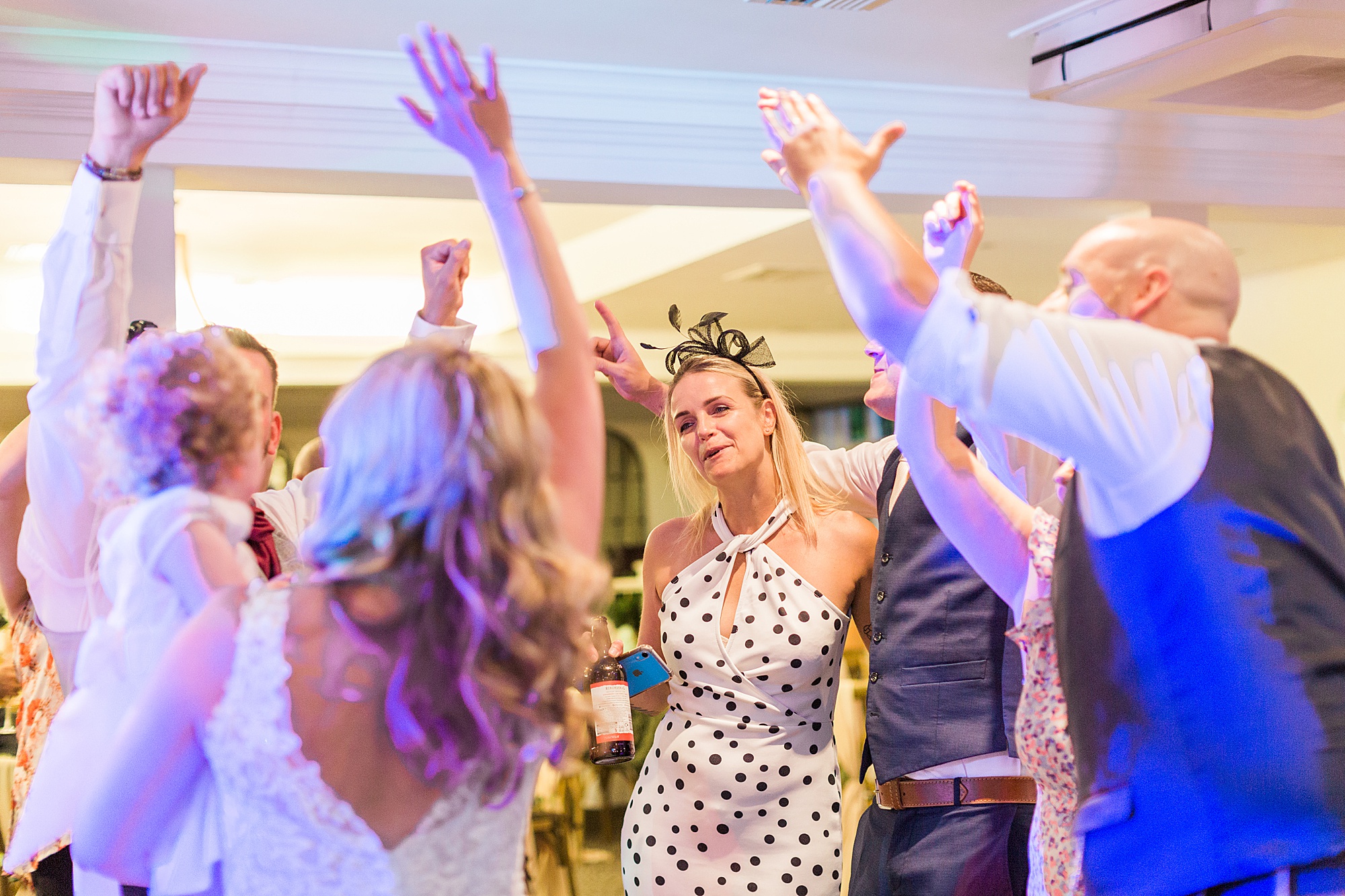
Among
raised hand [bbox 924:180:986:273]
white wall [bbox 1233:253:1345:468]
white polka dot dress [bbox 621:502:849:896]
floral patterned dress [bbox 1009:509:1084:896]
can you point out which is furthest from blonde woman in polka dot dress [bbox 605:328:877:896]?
white wall [bbox 1233:253:1345:468]

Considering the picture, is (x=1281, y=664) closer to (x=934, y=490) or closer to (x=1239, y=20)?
(x=934, y=490)

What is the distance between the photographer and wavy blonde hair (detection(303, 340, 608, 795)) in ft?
3.08

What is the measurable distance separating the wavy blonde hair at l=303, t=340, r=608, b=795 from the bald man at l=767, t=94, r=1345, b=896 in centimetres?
38

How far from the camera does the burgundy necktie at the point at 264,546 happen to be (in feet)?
5.33

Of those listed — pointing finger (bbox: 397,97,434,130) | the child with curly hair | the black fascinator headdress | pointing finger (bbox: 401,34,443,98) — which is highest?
the black fascinator headdress

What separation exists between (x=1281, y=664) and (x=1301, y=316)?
494 cm

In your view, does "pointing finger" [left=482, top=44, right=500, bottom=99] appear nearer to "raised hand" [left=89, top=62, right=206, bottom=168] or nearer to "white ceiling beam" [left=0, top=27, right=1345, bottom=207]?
"raised hand" [left=89, top=62, right=206, bottom=168]

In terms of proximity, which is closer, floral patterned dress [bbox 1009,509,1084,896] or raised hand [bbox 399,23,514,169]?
raised hand [bbox 399,23,514,169]

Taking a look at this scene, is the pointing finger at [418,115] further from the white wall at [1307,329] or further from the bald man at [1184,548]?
the white wall at [1307,329]

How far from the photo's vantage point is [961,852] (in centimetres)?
193

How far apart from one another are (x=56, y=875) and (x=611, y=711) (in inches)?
35.8

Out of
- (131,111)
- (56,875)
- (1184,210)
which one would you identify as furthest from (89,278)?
(1184,210)

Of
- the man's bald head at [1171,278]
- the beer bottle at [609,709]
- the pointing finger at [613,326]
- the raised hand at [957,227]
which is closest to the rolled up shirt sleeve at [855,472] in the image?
the pointing finger at [613,326]

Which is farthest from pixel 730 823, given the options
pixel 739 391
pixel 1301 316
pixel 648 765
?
pixel 1301 316
